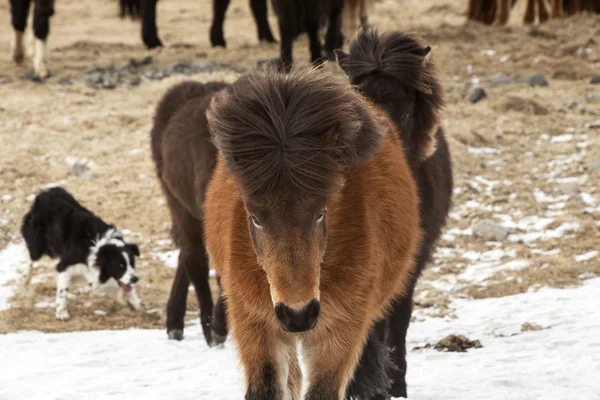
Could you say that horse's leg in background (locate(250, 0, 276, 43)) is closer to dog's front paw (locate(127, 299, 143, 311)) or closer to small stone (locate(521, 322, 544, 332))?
dog's front paw (locate(127, 299, 143, 311))

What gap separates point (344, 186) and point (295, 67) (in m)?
0.54

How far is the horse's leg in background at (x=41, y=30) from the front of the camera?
13031 mm

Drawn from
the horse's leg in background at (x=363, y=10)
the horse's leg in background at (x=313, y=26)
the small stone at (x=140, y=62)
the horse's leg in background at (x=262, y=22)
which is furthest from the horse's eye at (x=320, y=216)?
the horse's leg in background at (x=363, y=10)

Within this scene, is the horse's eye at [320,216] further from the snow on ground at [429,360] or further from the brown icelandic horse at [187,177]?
the brown icelandic horse at [187,177]

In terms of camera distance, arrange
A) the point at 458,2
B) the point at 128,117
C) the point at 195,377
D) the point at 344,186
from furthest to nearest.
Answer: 1. the point at 458,2
2. the point at 128,117
3. the point at 195,377
4. the point at 344,186

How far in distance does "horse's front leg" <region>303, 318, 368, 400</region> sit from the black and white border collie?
4.34 metres

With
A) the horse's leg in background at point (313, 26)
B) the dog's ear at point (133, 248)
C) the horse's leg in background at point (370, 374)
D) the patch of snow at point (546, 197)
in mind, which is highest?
the horse's leg in background at point (370, 374)

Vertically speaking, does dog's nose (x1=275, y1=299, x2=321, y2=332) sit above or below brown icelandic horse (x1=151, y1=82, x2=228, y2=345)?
above

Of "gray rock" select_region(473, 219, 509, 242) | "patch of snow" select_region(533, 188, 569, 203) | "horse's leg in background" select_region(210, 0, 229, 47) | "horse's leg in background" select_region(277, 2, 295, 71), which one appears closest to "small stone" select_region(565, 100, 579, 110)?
"patch of snow" select_region(533, 188, 569, 203)

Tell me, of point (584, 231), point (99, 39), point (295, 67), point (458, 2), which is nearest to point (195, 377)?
point (295, 67)

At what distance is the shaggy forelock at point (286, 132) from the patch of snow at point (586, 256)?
4.84m

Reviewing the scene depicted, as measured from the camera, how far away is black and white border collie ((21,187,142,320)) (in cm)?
768

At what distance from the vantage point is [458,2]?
21594 millimetres

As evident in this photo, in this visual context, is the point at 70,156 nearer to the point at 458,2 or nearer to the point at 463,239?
the point at 463,239
